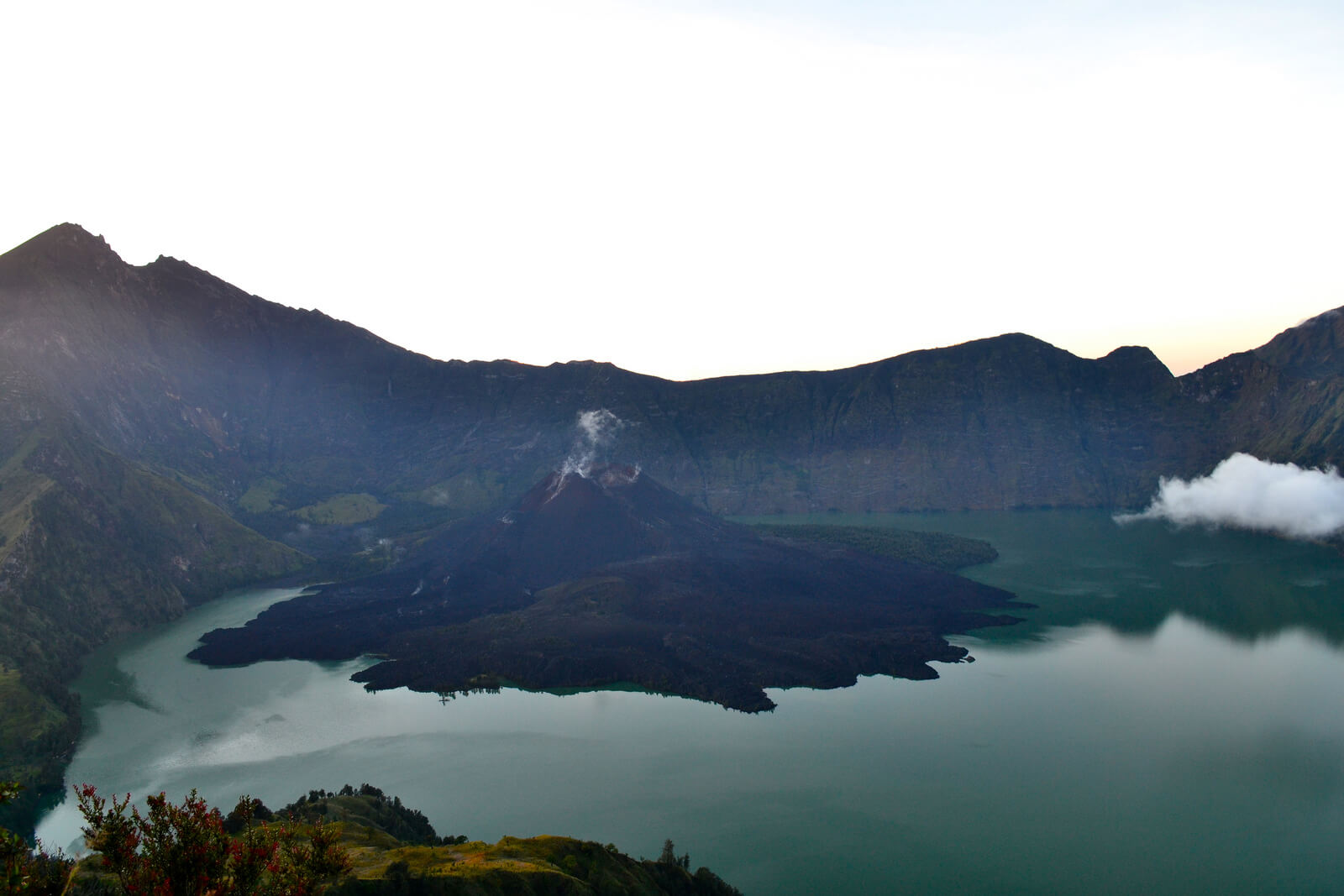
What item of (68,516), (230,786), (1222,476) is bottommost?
(230,786)

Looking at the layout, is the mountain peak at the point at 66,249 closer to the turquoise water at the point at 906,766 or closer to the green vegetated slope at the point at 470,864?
the turquoise water at the point at 906,766


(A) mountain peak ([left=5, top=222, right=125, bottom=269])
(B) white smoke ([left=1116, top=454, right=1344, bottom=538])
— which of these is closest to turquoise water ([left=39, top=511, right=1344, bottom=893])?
(B) white smoke ([left=1116, top=454, right=1344, bottom=538])

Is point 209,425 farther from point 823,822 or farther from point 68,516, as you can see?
point 823,822

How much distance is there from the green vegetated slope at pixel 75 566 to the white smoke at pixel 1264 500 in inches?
7403

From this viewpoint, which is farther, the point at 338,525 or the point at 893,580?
the point at 338,525

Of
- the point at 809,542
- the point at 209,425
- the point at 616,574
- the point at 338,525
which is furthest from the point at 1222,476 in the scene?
the point at 209,425

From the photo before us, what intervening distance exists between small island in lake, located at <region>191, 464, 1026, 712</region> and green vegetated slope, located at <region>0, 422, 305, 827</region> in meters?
14.6

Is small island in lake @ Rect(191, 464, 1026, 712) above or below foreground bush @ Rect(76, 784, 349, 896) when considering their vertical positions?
below

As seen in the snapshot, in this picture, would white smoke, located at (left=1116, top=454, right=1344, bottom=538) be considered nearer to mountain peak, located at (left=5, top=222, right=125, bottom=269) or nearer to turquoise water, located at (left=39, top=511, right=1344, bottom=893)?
turquoise water, located at (left=39, top=511, right=1344, bottom=893)

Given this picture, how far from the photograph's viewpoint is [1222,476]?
191750 millimetres

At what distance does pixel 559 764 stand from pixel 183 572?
85.1 metres

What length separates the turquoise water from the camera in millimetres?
48562

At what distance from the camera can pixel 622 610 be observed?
4013 inches

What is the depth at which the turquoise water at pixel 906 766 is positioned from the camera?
4856 cm
